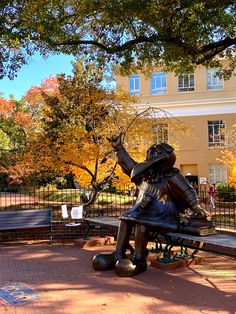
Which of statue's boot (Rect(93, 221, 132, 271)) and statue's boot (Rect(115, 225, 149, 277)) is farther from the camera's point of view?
statue's boot (Rect(93, 221, 132, 271))

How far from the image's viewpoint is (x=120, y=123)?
43.1ft

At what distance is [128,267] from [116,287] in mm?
470

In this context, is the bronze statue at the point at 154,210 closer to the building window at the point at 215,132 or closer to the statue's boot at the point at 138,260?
the statue's boot at the point at 138,260

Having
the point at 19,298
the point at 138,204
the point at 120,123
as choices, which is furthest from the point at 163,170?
the point at 120,123

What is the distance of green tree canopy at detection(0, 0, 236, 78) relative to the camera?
8.62 metres

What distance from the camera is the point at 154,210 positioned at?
6.70 metres

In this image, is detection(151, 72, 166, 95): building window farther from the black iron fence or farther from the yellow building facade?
the black iron fence

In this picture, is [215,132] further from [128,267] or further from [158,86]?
[128,267]

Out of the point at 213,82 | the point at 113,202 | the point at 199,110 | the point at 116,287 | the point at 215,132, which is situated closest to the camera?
the point at 116,287

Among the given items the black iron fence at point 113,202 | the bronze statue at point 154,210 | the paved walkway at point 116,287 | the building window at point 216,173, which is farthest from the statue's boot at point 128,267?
the building window at point 216,173

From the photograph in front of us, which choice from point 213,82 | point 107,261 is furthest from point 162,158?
point 213,82

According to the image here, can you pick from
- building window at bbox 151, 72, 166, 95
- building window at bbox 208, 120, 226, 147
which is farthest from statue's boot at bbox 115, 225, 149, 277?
building window at bbox 151, 72, 166, 95

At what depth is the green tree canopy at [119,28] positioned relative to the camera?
862cm

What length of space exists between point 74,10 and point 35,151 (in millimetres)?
5597
